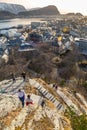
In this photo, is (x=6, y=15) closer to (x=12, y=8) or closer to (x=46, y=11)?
(x=12, y=8)

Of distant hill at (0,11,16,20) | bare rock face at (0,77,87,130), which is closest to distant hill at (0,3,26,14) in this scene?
distant hill at (0,11,16,20)

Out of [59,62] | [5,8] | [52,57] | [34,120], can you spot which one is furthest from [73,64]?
[5,8]

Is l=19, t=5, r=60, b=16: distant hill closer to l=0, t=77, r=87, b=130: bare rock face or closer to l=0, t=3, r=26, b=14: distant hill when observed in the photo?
l=0, t=3, r=26, b=14: distant hill

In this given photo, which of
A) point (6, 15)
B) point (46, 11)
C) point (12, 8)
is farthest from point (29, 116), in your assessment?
point (12, 8)

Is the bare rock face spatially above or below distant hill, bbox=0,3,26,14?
above

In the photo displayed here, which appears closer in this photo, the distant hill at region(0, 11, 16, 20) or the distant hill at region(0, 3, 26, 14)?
the distant hill at region(0, 11, 16, 20)

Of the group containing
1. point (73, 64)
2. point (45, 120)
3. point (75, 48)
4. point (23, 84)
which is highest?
point (45, 120)

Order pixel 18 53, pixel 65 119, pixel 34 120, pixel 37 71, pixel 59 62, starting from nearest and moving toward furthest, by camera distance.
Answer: pixel 34 120
pixel 65 119
pixel 37 71
pixel 59 62
pixel 18 53

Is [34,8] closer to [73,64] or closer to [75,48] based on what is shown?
[75,48]

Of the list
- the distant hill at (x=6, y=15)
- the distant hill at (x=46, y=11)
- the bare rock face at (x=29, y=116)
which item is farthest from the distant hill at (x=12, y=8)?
the bare rock face at (x=29, y=116)

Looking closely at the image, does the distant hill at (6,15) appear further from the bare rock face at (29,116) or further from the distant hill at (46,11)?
the bare rock face at (29,116)

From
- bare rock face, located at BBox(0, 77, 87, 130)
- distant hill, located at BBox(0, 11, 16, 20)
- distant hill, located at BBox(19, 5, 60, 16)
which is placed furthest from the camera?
distant hill, located at BBox(19, 5, 60, 16)
